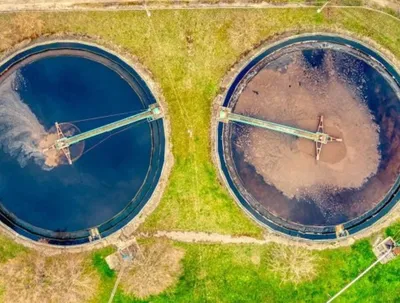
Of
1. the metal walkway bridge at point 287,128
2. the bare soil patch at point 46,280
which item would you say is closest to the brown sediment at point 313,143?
the metal walkway bridge at point 287,128

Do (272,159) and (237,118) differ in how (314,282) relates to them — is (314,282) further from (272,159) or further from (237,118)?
(237,118)

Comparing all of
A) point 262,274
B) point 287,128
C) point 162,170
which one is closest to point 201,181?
point 162,170

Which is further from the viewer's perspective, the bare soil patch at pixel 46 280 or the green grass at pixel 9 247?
the green grass at pixel 9 247

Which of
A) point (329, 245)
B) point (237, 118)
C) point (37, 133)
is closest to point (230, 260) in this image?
point (329, 245)

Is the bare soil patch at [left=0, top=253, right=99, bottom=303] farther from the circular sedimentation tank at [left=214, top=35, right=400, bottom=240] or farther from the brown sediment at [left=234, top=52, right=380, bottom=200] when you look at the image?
the brown sediment at [left=234, top=52, right=380, bottom=200]

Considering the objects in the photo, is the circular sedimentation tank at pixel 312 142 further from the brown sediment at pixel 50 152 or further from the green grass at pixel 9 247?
the green grass at pixel 9 247

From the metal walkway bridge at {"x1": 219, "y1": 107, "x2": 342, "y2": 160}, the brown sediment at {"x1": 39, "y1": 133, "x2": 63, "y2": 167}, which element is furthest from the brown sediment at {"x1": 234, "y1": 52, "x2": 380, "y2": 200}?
the brown sediment at {"x1": 39, "y1": 133, "x2": 63, "y2": 167}

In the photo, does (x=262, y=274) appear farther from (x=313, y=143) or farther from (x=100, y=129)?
(x=100, y=129)
